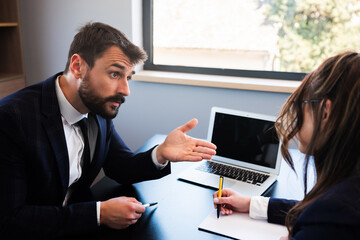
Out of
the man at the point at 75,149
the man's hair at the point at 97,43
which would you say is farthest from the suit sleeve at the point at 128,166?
the man's hair at the point at 97,43

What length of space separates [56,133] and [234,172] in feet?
2.23

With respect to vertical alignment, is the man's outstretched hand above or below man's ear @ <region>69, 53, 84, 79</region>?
below

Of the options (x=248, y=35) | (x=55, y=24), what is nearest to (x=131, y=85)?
(x=55, y=24)

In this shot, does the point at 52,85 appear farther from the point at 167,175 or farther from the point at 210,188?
the point at 210,188

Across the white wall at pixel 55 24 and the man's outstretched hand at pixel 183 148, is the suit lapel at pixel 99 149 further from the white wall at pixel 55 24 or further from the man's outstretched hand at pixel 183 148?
the white wall at pixel 55 24

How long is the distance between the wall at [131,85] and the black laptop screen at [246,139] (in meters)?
0.75

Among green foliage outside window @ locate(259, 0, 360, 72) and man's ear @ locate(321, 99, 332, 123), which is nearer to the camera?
man's ear @ locate(321, 99, 332, 123)

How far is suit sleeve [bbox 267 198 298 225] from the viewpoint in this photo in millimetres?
1091

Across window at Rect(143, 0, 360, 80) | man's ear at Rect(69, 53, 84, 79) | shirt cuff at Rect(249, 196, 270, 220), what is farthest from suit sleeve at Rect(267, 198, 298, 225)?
window at Rect(143, 0, 360, 80)

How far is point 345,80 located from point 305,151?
210 millimetres

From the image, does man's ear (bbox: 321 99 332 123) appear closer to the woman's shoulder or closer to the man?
the woman's shoulder

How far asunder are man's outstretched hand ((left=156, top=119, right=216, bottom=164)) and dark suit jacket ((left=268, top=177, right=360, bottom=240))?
1.77 feet

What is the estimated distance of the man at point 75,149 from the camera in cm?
103

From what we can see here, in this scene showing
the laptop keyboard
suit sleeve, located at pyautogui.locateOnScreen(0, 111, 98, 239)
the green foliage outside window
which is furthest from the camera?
the green foliage outside window
